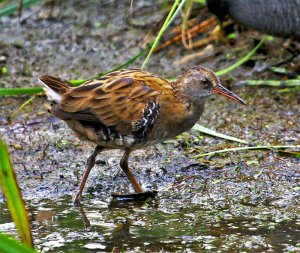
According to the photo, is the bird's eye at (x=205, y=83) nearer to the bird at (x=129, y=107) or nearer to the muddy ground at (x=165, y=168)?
the bird at (x=129, y=107)

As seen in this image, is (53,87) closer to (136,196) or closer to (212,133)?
(136,196)

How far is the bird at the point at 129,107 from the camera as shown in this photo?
544 centimetres

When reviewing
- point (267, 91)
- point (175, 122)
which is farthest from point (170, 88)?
point (267, 91)

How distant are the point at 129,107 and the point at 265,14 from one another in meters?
3.49

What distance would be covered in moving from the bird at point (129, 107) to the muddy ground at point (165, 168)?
0.33m

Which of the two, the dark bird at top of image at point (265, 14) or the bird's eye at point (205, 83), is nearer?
the bird's eye at point (205, 83)

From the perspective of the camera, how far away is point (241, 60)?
26.5 ft

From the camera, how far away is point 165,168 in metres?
6.17

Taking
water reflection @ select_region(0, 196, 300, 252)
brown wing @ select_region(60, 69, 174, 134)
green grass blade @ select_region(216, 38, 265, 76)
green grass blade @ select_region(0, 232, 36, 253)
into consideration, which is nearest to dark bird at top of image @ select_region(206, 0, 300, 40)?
green grass blade @ select_region(216, 38, 265, 76)

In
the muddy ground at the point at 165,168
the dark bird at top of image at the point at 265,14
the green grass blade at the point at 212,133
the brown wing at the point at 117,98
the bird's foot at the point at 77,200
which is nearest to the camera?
the muddy ground at the point at 165,168

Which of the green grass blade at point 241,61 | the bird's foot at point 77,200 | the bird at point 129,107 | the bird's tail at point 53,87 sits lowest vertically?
the bird's foot at point 77,200

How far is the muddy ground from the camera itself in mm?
4969

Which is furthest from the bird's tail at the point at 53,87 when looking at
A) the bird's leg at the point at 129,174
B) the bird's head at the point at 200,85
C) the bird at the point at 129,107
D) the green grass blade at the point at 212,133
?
the green grass blade at the point at 212,133

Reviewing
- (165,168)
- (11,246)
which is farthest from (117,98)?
(11,246)
